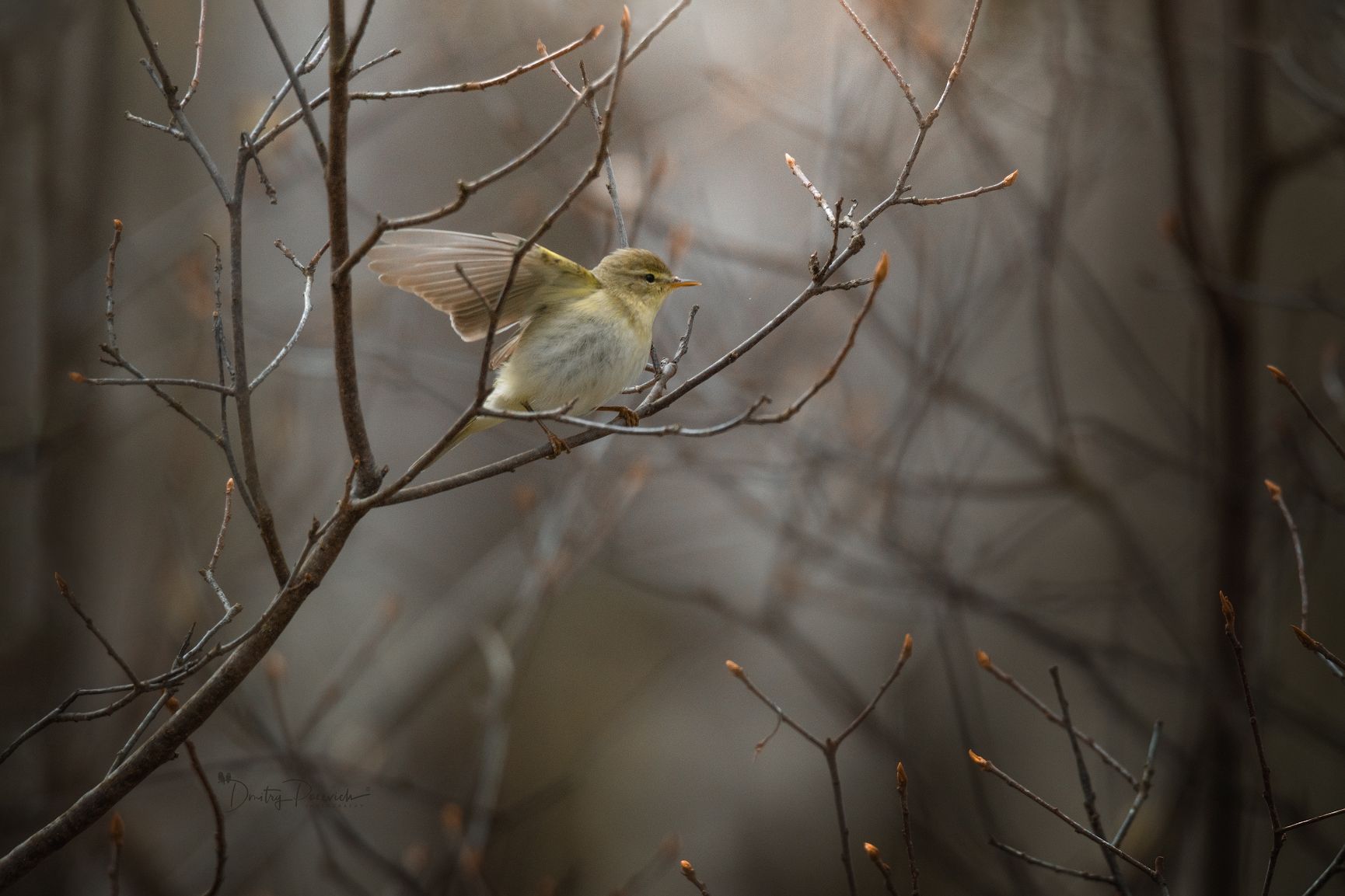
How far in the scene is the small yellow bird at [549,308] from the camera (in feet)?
7.35

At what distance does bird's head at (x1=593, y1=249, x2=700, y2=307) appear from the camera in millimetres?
2746

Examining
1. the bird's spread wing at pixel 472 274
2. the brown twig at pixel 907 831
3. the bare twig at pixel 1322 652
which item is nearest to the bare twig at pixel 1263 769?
the bare twig at pixel 1322 652

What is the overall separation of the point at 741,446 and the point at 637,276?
108 inches

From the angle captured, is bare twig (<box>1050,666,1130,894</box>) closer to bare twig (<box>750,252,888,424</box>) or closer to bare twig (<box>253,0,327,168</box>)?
bare twig (<box>750,252,888,424</box>)

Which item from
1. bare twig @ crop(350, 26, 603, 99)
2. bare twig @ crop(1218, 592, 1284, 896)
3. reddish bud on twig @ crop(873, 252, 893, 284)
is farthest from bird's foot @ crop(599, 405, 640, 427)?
bare twig @ crop(1218, 592, 1284, 896)

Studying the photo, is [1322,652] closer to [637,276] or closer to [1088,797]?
[1088,797]

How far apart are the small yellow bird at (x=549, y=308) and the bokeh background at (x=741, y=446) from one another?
25 centimetres

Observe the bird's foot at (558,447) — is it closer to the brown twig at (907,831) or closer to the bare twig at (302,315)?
the bare twig at (302,315)

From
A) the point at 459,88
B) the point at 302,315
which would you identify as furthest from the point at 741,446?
the point at 459,88

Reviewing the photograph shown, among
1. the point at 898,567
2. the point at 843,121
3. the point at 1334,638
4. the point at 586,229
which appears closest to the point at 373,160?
the point at 586,229

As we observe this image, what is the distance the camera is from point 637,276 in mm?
2783

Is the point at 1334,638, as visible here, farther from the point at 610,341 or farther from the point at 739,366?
the point at 610,341

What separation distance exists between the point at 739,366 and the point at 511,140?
1.55m

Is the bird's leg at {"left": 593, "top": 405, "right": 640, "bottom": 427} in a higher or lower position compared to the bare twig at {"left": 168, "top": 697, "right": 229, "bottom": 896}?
higher
